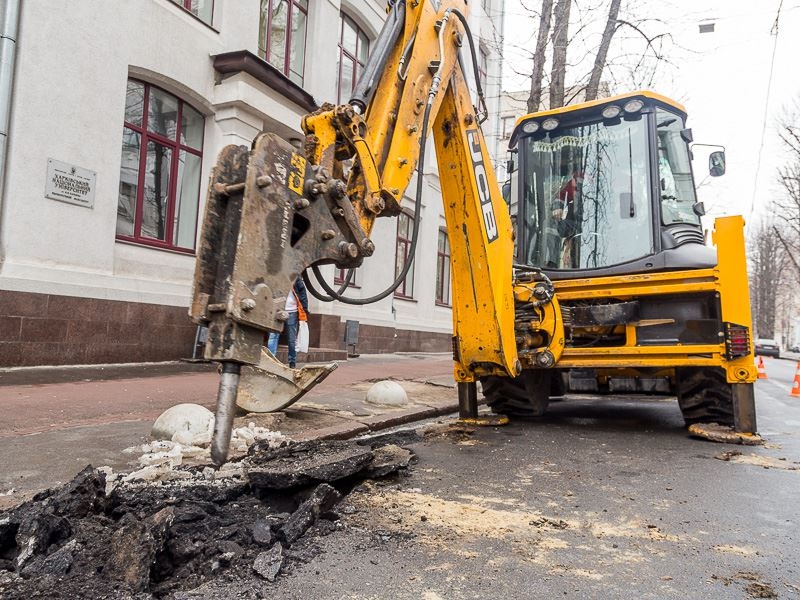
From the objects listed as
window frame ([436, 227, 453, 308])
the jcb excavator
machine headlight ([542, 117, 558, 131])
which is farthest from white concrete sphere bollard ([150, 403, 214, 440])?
window frame ([436, 227, 453, 308])

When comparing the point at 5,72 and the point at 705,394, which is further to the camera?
the point at 5,72

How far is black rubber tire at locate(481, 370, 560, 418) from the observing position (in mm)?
5961

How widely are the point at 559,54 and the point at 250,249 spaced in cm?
1117

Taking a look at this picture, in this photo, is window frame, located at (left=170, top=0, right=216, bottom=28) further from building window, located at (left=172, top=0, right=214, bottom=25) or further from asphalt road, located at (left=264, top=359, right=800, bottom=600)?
asphalt road, located at (left=264, top=359, right=800, bottom=600)

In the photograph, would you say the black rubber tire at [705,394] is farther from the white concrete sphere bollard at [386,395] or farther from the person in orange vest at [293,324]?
the person in orange vest at [293,324]

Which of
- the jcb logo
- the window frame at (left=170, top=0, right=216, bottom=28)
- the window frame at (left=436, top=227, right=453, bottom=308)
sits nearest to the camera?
the jcb logo

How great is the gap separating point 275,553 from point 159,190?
826 centimetres

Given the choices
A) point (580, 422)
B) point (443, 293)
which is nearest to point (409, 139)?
point (580, 422)

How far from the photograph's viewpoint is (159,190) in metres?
9.34

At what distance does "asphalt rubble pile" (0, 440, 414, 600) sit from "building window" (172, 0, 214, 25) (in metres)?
8.77

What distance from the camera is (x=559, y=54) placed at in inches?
465

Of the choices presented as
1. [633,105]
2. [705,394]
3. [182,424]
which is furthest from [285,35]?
[705,394]

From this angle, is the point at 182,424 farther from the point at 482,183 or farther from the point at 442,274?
the point at 442,274

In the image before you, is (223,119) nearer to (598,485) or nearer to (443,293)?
(598,485)
